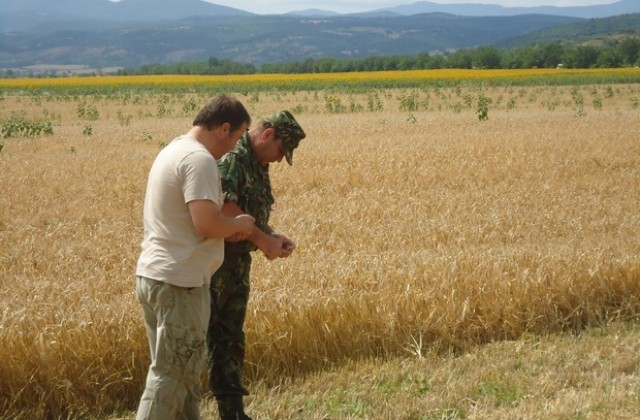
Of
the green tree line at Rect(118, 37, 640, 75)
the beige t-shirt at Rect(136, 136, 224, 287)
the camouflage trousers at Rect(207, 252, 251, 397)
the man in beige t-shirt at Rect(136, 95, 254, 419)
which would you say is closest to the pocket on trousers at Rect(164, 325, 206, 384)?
the man in beige t-shirt at Rect(136, 95, 254, 419)

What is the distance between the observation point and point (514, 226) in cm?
970

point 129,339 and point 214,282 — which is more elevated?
point 214,282

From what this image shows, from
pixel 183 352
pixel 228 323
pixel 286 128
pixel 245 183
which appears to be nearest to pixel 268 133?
pixel 286 128

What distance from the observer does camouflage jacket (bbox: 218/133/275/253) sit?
4738mm

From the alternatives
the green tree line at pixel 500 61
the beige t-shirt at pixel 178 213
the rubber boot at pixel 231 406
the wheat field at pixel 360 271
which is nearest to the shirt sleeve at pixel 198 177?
the beige t-shirt at pixel 178 213

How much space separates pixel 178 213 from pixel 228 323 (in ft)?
3.30

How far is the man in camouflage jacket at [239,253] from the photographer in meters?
4.79

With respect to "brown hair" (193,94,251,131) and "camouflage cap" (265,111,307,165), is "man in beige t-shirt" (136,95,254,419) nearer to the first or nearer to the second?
"brown hair" (193,94,251,131)

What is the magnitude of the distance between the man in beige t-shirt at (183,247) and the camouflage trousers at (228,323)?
485 mm

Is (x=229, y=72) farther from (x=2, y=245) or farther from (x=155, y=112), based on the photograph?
(x=2, y=245)

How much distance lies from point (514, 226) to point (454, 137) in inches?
382

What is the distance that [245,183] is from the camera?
15.7 feet

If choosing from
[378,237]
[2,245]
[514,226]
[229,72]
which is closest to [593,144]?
[514,226]

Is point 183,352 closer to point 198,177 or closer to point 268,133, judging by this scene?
point 198,177
